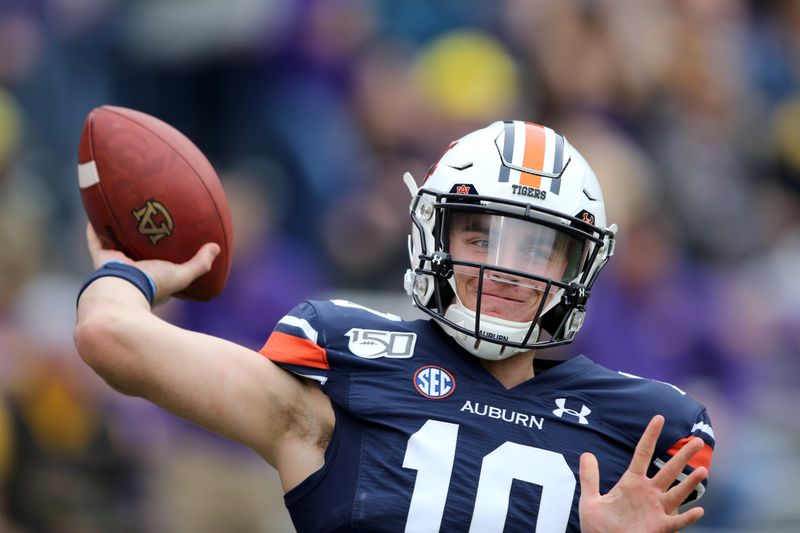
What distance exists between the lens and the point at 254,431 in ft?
9.30

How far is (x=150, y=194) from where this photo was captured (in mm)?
3189

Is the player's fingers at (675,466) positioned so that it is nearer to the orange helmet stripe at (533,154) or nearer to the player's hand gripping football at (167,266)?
the orange helmet stripe at (533,154)

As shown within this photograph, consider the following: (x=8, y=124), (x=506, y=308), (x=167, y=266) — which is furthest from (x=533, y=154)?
(x=8, y=124)

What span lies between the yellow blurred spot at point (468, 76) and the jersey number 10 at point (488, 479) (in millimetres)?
4117

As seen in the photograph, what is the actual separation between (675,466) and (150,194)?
1.40 metres

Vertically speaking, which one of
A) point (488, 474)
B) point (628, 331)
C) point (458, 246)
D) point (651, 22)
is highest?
point (651, 22)

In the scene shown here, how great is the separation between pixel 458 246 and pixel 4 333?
12.0 ft

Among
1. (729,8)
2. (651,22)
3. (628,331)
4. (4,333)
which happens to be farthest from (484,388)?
(729,8)

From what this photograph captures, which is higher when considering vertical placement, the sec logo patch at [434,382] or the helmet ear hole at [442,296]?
the helmet ear hole at [442,296]

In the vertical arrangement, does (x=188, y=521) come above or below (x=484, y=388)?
below

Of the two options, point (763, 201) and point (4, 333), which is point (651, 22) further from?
point (4, 333)

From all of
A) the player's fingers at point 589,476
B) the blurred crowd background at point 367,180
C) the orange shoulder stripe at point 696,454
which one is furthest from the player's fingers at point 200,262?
the blurred crowd background at point 367,180

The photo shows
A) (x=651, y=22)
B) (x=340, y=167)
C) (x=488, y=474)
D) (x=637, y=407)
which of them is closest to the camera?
(x=488, y=474)

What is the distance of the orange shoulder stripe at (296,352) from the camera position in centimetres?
287
